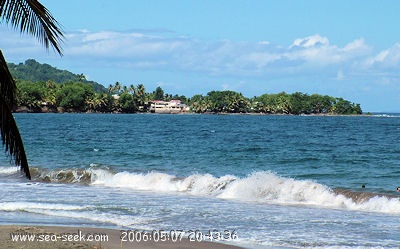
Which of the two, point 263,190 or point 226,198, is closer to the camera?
point 226,198

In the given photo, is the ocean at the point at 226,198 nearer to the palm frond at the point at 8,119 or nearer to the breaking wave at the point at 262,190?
the breaking wave at the point at 262,190

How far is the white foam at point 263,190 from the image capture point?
20609 millimetres

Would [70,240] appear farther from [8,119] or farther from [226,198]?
[226,198]

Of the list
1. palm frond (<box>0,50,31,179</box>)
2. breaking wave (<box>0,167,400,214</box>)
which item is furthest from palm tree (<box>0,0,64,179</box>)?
breaking wave (<box>0,167,400,214</box>)

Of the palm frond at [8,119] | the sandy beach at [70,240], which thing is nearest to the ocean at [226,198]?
the sandy beach at [70,240]

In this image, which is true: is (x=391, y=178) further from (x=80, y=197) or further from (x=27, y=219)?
(x=27, y=219)

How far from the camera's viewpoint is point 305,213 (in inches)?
699

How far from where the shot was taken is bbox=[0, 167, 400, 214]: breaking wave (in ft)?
68.1

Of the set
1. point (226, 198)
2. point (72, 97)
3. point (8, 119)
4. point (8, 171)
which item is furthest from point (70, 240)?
point (72, 97)

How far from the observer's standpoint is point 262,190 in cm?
2245

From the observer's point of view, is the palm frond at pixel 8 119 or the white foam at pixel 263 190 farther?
the white foam at pixel 263 190

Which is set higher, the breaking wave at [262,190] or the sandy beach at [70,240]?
the sandy beach at [70,240]

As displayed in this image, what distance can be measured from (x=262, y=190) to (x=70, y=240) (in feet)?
37.6

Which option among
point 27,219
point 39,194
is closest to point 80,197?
point 39,194
